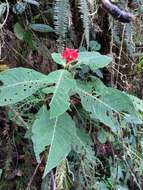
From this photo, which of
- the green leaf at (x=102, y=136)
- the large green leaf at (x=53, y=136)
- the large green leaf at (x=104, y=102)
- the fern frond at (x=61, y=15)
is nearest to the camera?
the large green leaf at (x=53, y=136)

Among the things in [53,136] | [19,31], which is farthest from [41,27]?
[53,136]

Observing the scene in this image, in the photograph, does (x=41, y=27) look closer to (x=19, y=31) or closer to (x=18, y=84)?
(x=19, y=31)

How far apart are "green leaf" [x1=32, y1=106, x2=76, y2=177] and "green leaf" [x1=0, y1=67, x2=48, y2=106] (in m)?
0.07

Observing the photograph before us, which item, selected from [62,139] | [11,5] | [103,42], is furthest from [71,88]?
[103,42]

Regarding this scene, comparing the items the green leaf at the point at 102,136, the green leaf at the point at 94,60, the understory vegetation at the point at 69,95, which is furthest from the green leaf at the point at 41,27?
the green leaf at the point at 102,136

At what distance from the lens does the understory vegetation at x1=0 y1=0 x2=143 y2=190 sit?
1.03m

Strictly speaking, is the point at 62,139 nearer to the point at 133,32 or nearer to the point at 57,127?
the point at 57,127

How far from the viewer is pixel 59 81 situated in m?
1.02

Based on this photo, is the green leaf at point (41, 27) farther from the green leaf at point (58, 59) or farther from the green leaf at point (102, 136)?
the green leaf at point (102, 136)

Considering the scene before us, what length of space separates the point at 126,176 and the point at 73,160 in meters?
0.33

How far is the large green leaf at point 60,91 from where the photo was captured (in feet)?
3.07

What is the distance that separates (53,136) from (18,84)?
174 millimetres

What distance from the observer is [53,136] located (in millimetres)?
973

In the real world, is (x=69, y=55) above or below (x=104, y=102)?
above
